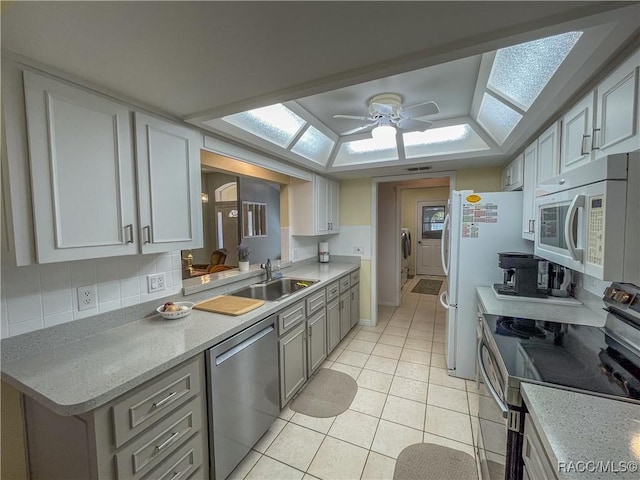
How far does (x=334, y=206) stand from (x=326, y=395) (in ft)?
7.89

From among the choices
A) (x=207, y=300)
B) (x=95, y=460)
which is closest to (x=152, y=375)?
(x=95, y=460)

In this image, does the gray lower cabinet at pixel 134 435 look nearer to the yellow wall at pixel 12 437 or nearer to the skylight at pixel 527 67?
the yellow wall at pixel 12 437

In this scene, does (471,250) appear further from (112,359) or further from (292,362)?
(112,359)

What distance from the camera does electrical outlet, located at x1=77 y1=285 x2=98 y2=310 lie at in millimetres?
1406

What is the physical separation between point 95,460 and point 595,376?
194 centimetres

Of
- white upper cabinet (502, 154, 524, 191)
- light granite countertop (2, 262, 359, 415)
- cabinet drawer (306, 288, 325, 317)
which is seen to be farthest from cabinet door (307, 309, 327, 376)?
white upper cabinet (502, 154, 524, 191)

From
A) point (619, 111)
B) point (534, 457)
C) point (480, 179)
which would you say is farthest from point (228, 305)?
point (480, 179)

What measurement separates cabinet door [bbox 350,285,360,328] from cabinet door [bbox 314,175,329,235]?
913 mm

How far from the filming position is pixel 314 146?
2.82m

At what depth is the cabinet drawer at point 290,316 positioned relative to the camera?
2013 millimetres

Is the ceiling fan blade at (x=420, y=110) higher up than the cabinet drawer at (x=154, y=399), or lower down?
higher up

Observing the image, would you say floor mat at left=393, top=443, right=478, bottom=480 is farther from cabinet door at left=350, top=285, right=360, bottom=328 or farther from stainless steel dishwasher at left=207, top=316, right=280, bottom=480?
cabinet door at left=350, top=285, right=360, bottom=328

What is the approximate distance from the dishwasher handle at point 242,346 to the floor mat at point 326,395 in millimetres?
812

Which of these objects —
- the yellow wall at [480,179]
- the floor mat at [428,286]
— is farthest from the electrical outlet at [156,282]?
the floor mat at [428,286]
